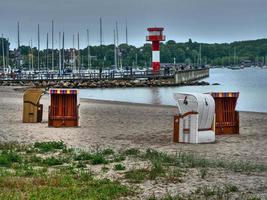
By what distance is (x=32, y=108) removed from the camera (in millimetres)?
21734

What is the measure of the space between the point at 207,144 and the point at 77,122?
5894mm

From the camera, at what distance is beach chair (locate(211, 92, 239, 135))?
17.4 metres

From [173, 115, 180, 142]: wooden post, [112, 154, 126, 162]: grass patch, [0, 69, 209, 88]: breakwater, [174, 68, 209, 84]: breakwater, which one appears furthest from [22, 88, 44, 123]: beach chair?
[174, 68, 209, 84]: breakwater

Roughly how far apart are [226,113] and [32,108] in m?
7.64

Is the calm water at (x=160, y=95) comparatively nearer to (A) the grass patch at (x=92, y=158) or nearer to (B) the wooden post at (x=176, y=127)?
(B) the wooden post at (x=176, y=127)

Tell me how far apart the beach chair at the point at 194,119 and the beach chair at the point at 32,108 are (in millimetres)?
7387

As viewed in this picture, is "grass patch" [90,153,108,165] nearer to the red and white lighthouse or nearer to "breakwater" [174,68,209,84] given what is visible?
"breakwater" [174,68,209,84]

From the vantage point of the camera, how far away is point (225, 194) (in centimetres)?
821

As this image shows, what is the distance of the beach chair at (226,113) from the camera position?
57.2ft

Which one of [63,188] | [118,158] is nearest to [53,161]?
[118,158]

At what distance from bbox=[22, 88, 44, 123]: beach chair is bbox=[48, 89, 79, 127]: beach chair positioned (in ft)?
6.51

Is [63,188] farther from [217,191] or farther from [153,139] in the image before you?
[153,139]

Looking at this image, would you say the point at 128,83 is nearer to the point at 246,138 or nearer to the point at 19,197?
the point at 246,138

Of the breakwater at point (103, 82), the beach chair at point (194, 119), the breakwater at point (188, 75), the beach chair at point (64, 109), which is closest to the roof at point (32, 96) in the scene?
the beach chair at point (64, 109)
